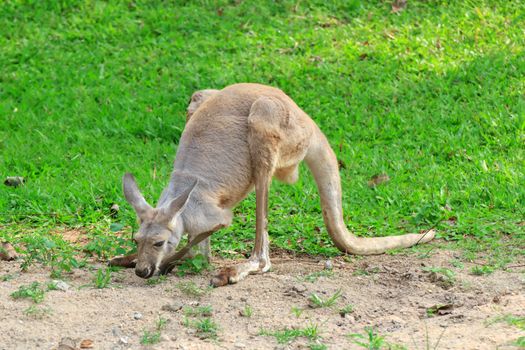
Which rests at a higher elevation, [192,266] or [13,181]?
[192,266]

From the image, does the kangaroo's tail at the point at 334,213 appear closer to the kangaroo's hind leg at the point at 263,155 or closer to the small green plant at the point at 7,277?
the kangaroo's hind leg at the point at 263,155

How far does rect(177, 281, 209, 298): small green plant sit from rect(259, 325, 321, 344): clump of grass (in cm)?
64

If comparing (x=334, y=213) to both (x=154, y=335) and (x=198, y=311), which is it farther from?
(x=154, y=335)

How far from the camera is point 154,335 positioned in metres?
4.31

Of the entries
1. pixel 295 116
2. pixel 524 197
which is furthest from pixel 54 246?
pixel 524 197

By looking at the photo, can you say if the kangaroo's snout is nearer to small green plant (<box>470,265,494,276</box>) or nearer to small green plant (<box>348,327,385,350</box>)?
small green plant (<box>348,327,385,350</box>)

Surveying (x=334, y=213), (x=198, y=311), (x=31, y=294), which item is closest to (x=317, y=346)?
(x=198, y=311)

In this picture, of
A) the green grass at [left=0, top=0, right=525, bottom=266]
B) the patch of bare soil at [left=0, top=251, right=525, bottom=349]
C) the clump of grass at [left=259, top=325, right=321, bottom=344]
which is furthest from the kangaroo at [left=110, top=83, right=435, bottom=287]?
the clump of grass at [left=259, top=325, right=321, bottom=344]

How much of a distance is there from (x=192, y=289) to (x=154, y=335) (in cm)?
70

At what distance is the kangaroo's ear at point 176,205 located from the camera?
509cm

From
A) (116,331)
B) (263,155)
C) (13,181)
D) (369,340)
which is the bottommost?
(13,181)

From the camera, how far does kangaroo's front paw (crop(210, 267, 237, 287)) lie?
517 centimetres

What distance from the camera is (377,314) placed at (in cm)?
479

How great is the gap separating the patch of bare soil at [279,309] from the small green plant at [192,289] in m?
0.03
